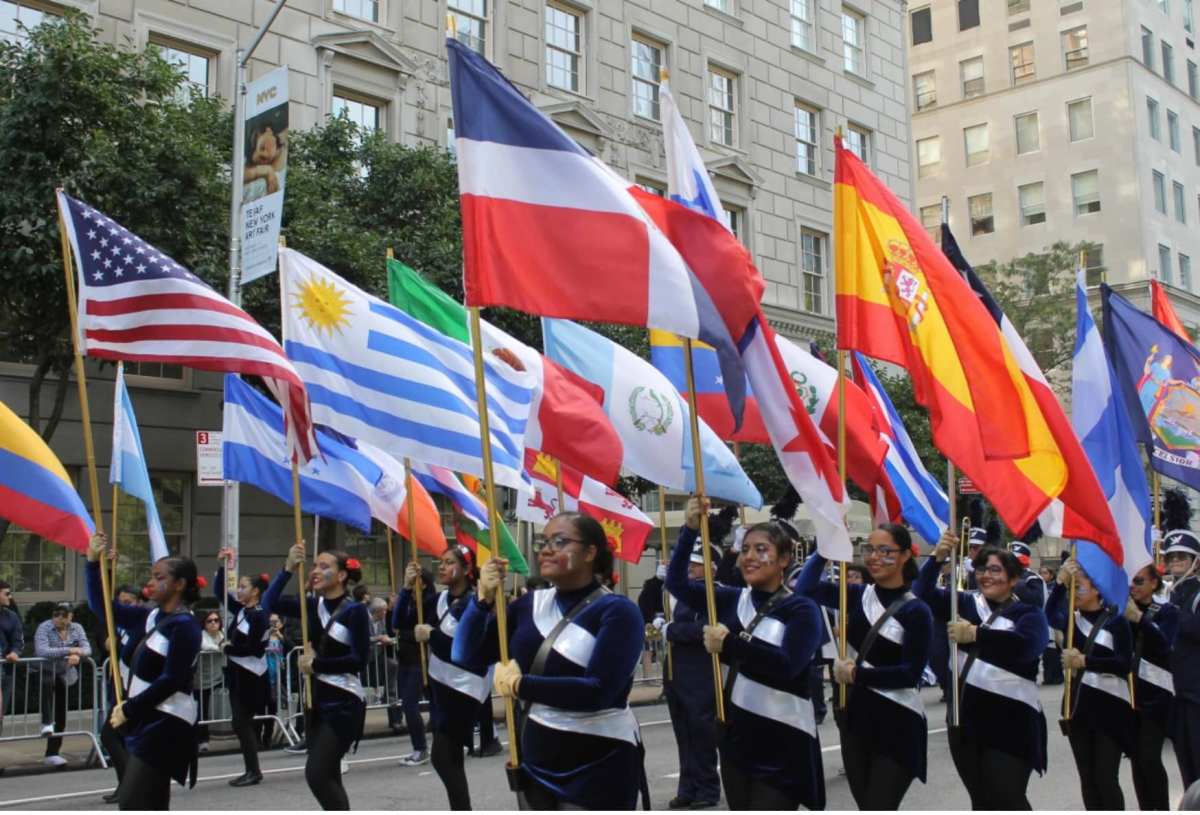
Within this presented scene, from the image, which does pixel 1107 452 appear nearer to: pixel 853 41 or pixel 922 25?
pixel 853 41

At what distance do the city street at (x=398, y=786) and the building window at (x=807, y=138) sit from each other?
876 inches

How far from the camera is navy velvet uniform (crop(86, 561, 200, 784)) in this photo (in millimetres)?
6578

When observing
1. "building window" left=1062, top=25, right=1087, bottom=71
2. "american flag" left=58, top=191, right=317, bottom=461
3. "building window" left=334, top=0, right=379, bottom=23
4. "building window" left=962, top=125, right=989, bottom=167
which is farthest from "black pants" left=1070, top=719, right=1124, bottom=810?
"building window" left=962, top=125, right=989, bottom=167

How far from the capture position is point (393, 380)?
8.81 metres

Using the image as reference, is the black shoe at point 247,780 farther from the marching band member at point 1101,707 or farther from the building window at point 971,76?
the building window at point 971,76

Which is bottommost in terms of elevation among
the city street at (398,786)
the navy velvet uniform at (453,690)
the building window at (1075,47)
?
the city street at (398,786)

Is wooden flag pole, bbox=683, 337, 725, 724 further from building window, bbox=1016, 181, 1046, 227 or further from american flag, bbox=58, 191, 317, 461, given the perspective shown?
building window, bbox=1016, 181, 1046, 227

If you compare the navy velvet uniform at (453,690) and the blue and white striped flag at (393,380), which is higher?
the blue and white striped flag at (393,380)

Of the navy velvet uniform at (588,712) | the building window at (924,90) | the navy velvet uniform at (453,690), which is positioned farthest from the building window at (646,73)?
the building window at (924,90)

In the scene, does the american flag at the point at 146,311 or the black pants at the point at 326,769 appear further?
the american flag at the point at 146,311

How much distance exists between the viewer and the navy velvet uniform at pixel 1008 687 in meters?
6.89

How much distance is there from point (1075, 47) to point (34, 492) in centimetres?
5573

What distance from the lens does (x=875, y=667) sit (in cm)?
676

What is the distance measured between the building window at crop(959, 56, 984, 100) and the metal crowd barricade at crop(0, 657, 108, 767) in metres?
53.0
